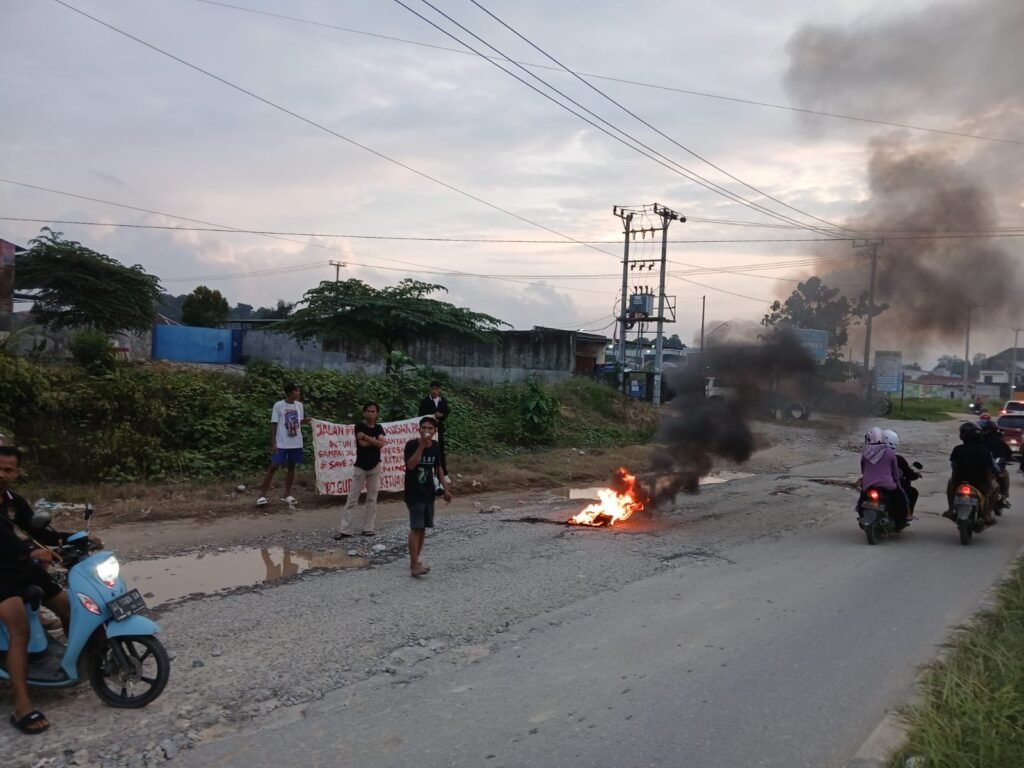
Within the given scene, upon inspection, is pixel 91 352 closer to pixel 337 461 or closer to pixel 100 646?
pixel 337 461

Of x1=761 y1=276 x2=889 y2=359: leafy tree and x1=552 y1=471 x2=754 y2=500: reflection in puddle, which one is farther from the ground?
x1=761 y1=276 x2=889 y2=359: leafy tree

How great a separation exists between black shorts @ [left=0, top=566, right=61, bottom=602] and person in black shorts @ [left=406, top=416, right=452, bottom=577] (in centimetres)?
329

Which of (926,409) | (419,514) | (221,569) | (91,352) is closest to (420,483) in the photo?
(419,514)

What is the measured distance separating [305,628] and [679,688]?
269 centimetres

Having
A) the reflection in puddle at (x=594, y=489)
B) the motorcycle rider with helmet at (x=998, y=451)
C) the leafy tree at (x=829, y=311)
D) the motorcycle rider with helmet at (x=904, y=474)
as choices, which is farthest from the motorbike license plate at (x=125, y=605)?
the leafy tree at (x=829, y=311)

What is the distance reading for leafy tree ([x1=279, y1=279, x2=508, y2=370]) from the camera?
73.1ft

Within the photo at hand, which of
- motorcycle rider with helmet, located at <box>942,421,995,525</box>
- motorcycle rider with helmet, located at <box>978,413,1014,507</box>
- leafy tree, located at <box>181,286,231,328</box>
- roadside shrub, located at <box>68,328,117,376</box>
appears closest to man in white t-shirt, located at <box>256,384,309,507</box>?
roadside shrub, located at <box>68,328,117,376</box>

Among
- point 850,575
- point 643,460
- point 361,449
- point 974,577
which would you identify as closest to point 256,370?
point 361,449

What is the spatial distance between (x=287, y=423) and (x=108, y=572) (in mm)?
5909

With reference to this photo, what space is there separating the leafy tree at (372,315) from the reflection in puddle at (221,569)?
14.7m

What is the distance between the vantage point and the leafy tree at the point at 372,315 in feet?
73.1

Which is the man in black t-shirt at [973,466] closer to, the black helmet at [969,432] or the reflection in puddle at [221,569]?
the black helmet at [969,432]

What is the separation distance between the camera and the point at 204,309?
4684 cm

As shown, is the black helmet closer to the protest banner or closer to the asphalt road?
the asphalt road
